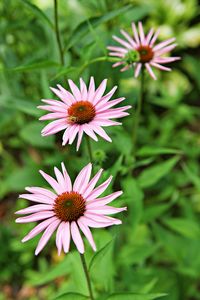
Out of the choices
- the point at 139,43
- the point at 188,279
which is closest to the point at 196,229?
the point at 188,279

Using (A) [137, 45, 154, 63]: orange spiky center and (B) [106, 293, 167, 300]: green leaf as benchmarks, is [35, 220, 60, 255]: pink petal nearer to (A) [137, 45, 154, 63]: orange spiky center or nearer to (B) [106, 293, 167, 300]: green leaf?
(B) [106, 293, 167, 300]: green leaf

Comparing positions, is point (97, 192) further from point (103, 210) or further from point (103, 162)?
point (103, 162)

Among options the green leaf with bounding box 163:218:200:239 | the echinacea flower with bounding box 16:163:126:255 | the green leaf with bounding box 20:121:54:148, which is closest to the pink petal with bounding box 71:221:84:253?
the echinacea flower with bounding box 16:163:126:255

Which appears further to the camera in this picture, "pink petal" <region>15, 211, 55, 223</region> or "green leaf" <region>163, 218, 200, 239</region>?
"green leaf" <region>163, 218, 200, 239</region>

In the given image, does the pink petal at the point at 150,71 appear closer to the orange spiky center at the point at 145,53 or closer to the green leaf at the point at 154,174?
the orange spiky center at the point at 145,53

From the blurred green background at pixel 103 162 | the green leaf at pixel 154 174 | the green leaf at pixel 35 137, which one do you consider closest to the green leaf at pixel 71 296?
the blurred green background at pixel 103 162

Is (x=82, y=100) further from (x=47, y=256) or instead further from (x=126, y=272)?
(x=47, y=256)

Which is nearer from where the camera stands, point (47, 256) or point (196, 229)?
point (196, 229)
